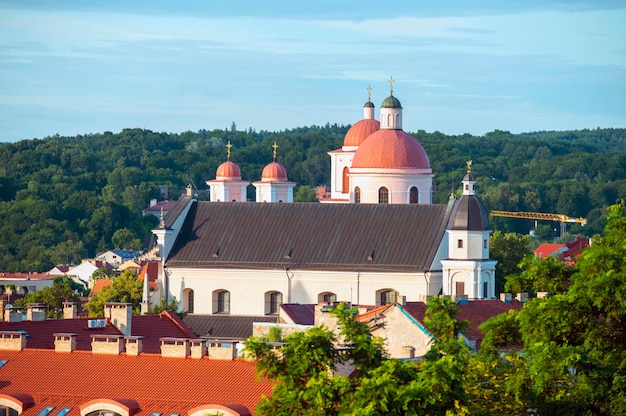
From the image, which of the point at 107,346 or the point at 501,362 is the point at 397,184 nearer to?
the point at 107,346

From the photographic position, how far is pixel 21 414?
4166 cm

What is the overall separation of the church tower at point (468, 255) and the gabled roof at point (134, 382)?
32.9 meters

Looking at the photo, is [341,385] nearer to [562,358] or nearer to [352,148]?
[562,358]

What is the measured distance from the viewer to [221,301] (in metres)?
79.9

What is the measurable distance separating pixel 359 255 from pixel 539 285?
36117mm

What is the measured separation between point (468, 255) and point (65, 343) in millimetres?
33412

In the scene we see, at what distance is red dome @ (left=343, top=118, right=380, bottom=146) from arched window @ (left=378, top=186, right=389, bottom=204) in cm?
999

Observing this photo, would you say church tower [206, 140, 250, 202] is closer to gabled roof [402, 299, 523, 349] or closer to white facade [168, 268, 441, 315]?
white facade [168, 268, 441, 315]

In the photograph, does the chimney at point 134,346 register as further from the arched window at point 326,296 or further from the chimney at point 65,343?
the arched window at point 326,296

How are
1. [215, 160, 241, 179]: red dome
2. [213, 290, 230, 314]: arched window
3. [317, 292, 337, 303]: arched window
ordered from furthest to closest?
[215, 160, 241, 179]: red dome
[213, 290, 230, 314]: arched window
[317, 292, 337, 303]: arched window

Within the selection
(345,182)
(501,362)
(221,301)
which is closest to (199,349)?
(501,362)

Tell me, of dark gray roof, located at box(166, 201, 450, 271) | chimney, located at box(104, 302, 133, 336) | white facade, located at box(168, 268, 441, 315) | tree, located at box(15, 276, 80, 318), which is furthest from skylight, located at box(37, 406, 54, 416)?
dark gray roof, located at box(166, 201, 450, 271)

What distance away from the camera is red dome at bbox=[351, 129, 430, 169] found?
89.9 metres

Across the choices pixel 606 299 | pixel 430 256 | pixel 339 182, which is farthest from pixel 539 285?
pixel 339 182
